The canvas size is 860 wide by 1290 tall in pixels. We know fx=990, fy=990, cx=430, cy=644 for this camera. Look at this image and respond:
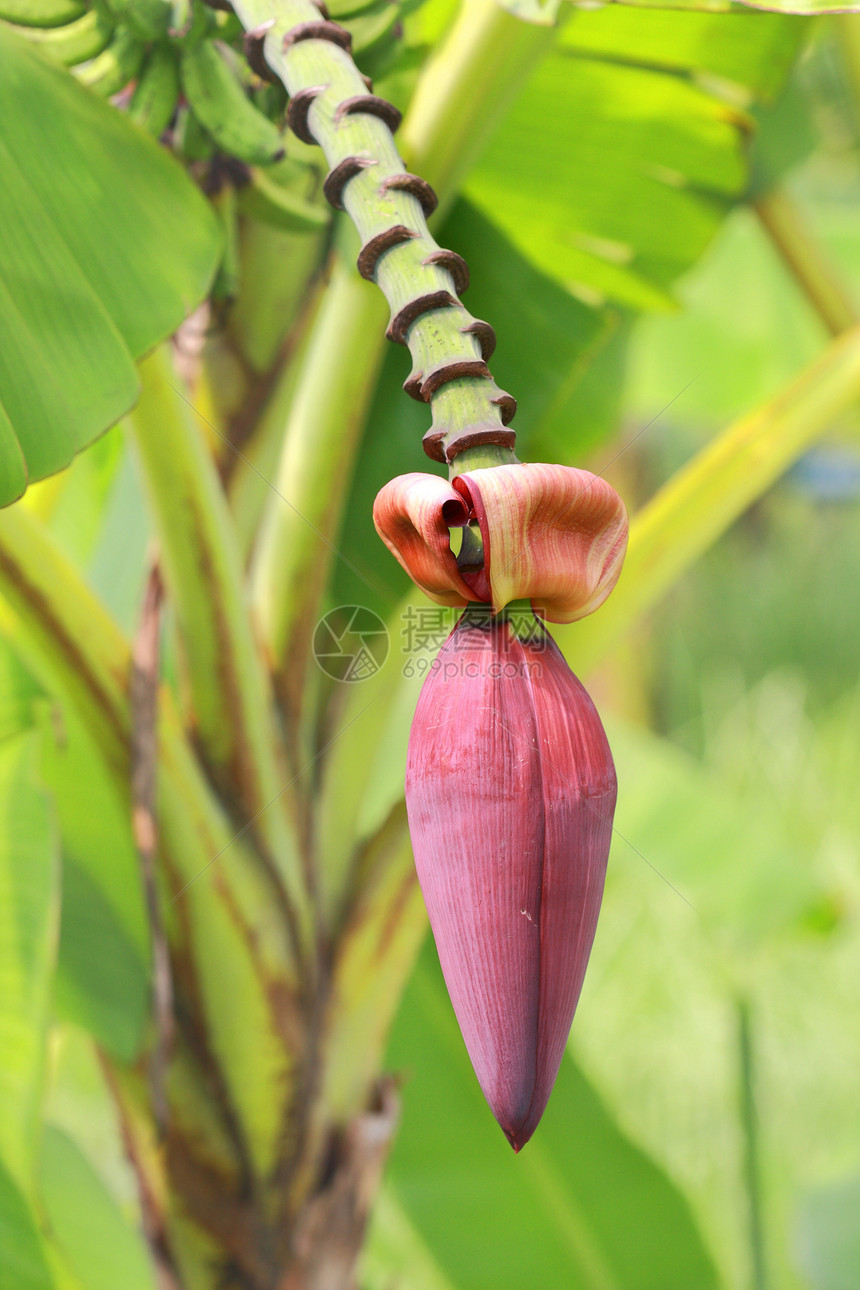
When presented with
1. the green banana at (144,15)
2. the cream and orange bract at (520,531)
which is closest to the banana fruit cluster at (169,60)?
the green banana at (144,15)

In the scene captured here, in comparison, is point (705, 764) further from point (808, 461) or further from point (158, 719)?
point (158, 719)

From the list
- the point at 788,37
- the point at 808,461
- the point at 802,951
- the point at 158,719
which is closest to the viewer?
the point at 158,719

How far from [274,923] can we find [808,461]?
5018 mm

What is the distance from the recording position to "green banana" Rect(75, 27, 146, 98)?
→ 13.7 inches

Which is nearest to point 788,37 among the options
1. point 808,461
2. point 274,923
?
point 274,923

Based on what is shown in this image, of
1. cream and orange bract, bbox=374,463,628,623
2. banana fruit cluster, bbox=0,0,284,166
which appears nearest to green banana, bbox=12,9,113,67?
banana fruit cluster, bbox=0,0,284,166

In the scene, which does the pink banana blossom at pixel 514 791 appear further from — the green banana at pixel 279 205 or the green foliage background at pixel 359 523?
the green banana at pixel 279 205

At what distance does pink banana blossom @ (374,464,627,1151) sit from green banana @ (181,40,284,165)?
0.21m

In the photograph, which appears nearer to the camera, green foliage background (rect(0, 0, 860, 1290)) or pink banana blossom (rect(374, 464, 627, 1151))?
pink banana blossom (rect(374, 464, 627, 1151))

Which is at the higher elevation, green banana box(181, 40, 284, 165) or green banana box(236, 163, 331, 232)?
green banana box(181, 40, 284, 165)

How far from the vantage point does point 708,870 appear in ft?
3.23

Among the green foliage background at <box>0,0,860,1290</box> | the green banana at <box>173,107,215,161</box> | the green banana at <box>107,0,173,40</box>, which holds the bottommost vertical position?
the green foliage background at <box>0,0,860,1290</box>

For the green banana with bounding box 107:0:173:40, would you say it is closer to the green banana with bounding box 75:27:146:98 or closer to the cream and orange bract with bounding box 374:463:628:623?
the green banana with bounding box 75:27:146:98

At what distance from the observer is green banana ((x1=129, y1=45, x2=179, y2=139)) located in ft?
1.16
